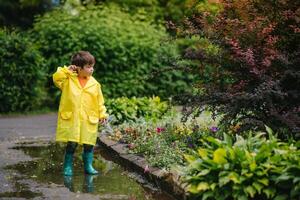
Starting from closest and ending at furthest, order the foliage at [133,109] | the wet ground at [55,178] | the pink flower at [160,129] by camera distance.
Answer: the wet ground at [55,178]
the pink flower at [160,129]
the foliage at [133,109]

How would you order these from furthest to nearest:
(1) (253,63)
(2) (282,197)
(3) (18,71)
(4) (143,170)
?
(3) (18,71) → (4) (143,170) → (1) (253,63) → (2) (282,197)

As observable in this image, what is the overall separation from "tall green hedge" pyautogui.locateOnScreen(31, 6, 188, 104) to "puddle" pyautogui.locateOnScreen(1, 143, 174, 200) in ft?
19.0

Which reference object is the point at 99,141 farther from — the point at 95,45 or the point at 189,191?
the point at 95,45

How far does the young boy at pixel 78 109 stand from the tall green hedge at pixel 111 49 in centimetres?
700

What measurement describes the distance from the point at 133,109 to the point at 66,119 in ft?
12.5

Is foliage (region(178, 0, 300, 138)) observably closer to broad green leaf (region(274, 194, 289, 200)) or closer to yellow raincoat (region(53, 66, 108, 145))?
yellow raincoat (region(53, 66, 108, 145))

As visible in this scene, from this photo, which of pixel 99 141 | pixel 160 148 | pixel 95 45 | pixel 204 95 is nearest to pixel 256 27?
pixel 204 95

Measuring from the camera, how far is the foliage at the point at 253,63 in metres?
6.69

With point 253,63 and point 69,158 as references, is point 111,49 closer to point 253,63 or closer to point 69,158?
point 69,158

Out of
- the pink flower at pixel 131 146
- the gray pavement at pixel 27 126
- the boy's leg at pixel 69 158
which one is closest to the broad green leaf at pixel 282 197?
the boy's leg at pixel 69 158

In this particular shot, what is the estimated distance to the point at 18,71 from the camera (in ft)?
45.2

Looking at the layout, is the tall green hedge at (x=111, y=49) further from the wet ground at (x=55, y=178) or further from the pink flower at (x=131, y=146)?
the pink flower at (x=131, y=146)

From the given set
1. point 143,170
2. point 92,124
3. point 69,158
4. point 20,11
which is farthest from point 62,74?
point 20,11

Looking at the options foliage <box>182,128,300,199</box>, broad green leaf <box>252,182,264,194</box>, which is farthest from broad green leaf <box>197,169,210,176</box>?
broad green leaf <box>252,182,264,194</box>
